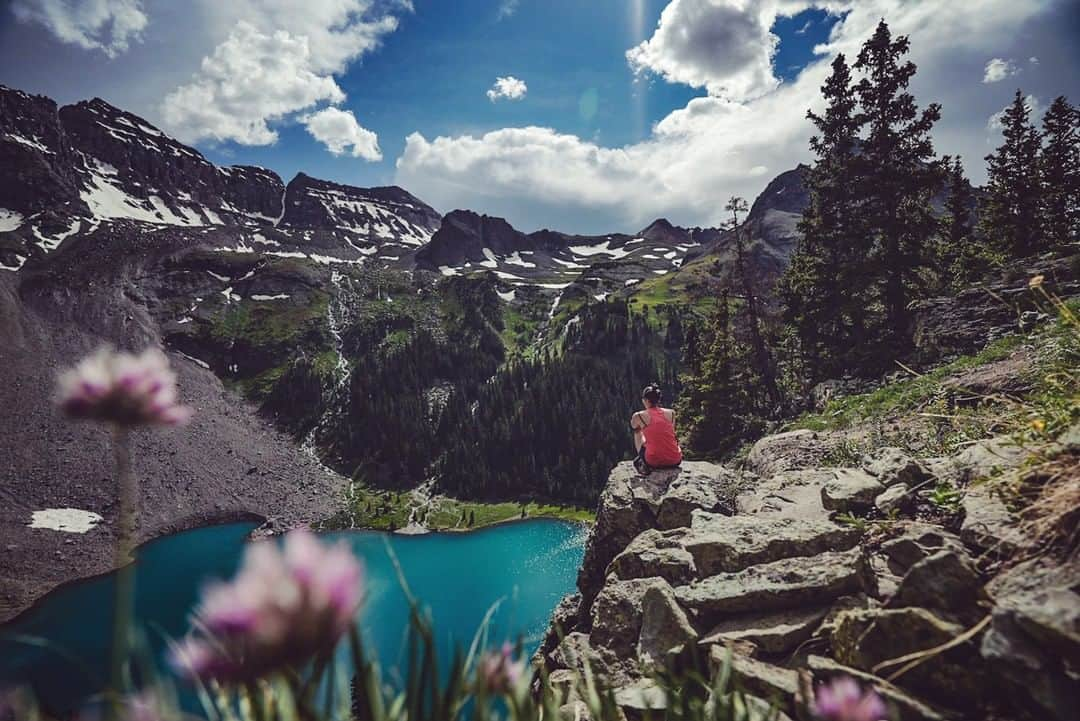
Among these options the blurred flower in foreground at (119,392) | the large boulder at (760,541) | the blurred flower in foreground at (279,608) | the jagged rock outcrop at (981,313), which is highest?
the jagged rock outcrop at (981,313)

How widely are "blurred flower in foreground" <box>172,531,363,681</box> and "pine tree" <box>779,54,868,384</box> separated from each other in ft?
82.4

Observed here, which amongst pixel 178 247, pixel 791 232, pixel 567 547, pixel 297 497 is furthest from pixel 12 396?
pixel 791 232

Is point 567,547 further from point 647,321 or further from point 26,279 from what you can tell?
point 26,279

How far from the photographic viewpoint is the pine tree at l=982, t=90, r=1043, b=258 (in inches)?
1286

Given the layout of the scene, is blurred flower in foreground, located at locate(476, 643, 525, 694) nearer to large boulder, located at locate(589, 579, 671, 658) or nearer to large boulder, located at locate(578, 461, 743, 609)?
large boulder, located at locate(589, 579, 671, 658)

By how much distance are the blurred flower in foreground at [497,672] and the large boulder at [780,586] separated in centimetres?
336

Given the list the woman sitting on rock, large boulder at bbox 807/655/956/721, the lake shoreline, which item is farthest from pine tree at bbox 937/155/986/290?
the lake shoreline

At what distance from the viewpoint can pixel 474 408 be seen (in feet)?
423

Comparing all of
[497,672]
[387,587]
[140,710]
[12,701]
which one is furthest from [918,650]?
[387,587]

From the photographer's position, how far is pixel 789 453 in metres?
11.4

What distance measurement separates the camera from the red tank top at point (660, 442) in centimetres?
1134

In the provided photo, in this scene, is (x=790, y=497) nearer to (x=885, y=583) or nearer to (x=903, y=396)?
(x=885, y=583)

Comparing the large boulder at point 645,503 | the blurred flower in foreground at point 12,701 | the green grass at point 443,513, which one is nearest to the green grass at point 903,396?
the large boulder at point 645,503

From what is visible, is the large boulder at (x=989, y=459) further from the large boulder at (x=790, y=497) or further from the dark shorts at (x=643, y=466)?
the dark shorts at (x=643, y=466)
